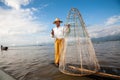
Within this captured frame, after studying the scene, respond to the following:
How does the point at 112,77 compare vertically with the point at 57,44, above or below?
below

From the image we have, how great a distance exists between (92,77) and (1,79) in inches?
128

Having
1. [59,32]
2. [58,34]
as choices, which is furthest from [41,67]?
[59,32]

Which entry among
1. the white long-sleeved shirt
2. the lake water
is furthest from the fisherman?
the lake water

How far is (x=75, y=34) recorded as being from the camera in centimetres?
535

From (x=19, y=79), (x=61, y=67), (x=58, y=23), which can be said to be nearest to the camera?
(x=19, y=79)

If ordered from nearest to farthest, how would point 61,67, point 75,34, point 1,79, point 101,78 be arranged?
point 1,79 < point 101,78 < point 75,34 < point 61,67

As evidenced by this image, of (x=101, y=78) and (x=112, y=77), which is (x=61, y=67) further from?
(x=112, y=77)

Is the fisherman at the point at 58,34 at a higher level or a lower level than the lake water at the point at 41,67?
higher

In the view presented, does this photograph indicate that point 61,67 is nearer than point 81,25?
No

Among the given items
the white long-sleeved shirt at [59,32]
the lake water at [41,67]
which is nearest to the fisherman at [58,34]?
the white long-sleeved shirt at [59,32]

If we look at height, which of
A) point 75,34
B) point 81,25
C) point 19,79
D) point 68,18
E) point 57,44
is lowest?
point 19,79

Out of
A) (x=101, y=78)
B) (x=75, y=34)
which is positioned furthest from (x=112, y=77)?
(x=75, y=34)

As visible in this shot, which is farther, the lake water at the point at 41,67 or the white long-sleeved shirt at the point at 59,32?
the white long-sleeved shirt at the point at 59,32

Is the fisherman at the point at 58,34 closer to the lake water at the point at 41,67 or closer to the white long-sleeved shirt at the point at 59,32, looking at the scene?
the white long-sleeved shirt at the point at 59,32
